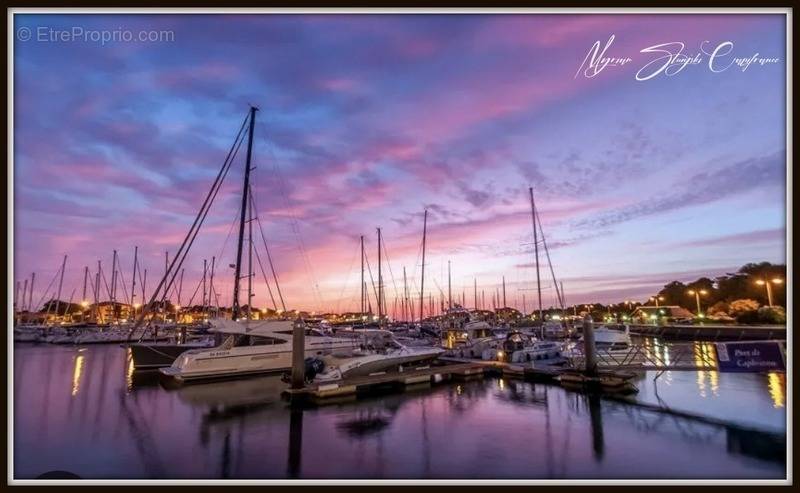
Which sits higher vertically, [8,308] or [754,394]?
[8,308]

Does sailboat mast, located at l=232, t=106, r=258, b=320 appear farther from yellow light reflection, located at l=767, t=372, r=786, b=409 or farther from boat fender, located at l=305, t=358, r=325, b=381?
yellow light reflection, located at l=767, t=372, r=786, b=409

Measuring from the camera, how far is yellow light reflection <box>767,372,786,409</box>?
16844 mm

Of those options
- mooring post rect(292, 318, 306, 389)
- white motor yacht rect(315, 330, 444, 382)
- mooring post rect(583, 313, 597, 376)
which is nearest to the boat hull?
white motor yacht rect(315, 330, 444, 382)

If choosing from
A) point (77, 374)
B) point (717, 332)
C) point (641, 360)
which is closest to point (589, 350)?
point (641, 360)

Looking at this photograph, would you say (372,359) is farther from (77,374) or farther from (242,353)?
(77,374)

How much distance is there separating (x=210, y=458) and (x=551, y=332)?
1745 inches

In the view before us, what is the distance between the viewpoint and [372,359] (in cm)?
2211

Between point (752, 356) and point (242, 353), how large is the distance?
22.3 metres

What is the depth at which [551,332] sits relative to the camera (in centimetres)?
4938

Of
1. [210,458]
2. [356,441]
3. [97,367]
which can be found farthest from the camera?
[97,367]

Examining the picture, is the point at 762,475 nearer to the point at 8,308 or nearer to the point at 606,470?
the point at 606,470

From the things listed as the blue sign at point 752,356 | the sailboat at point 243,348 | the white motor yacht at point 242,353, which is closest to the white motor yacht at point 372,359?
the sailboat at point 243,348
